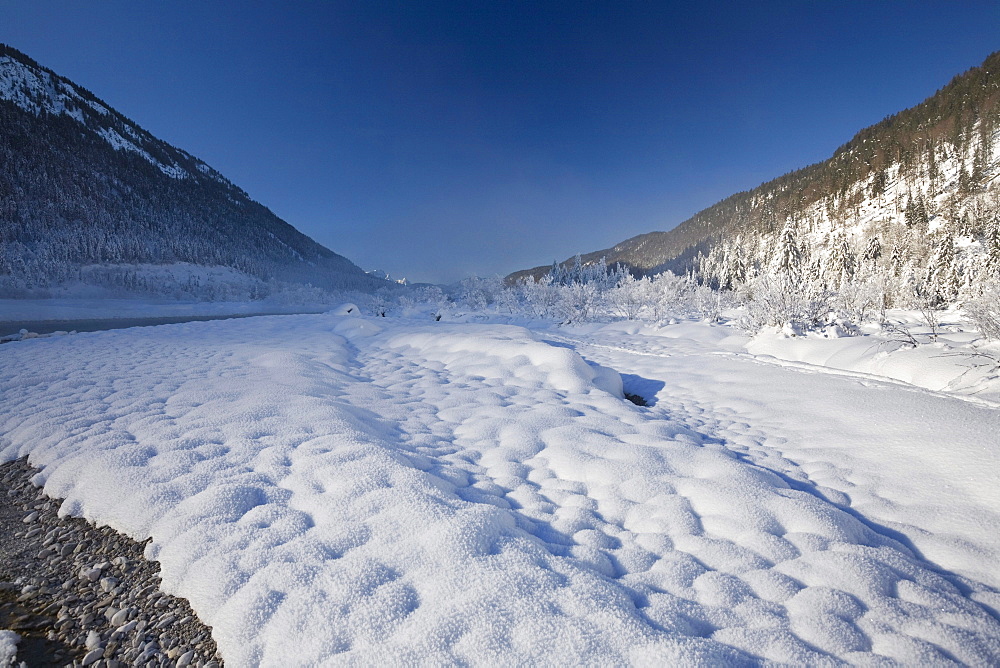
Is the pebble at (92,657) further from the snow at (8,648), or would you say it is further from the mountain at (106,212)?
the mountain at (106,212)

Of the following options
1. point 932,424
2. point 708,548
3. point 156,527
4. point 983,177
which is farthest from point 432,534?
point 983,177

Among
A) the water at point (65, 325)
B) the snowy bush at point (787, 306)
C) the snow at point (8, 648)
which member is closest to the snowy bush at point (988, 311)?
the snowy bush at point (787, 306)

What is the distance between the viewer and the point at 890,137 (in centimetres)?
7662

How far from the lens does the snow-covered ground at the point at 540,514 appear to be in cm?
167

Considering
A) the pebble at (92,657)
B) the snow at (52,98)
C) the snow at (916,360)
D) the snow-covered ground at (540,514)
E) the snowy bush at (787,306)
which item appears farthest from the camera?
the snow at (52,98)

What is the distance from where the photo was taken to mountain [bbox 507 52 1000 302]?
37781mm

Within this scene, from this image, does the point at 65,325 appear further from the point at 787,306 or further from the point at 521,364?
the point at 787,306

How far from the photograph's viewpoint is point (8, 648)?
1.94 meters

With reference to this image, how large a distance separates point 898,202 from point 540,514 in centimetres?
9039

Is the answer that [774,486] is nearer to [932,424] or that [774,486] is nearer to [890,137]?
[932,424]

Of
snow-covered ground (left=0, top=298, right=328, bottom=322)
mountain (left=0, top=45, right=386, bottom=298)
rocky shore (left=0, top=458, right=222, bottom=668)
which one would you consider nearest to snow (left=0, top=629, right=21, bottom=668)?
rocky shore (left=0, top=458, right=222, bottom=668)

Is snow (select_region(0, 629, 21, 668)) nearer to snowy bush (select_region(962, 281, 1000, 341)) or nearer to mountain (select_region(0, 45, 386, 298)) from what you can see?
snowy bush (select_region(962, 281, 1000, 341))

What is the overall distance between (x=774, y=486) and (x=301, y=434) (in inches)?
178

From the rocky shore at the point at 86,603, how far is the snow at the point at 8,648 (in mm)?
17
